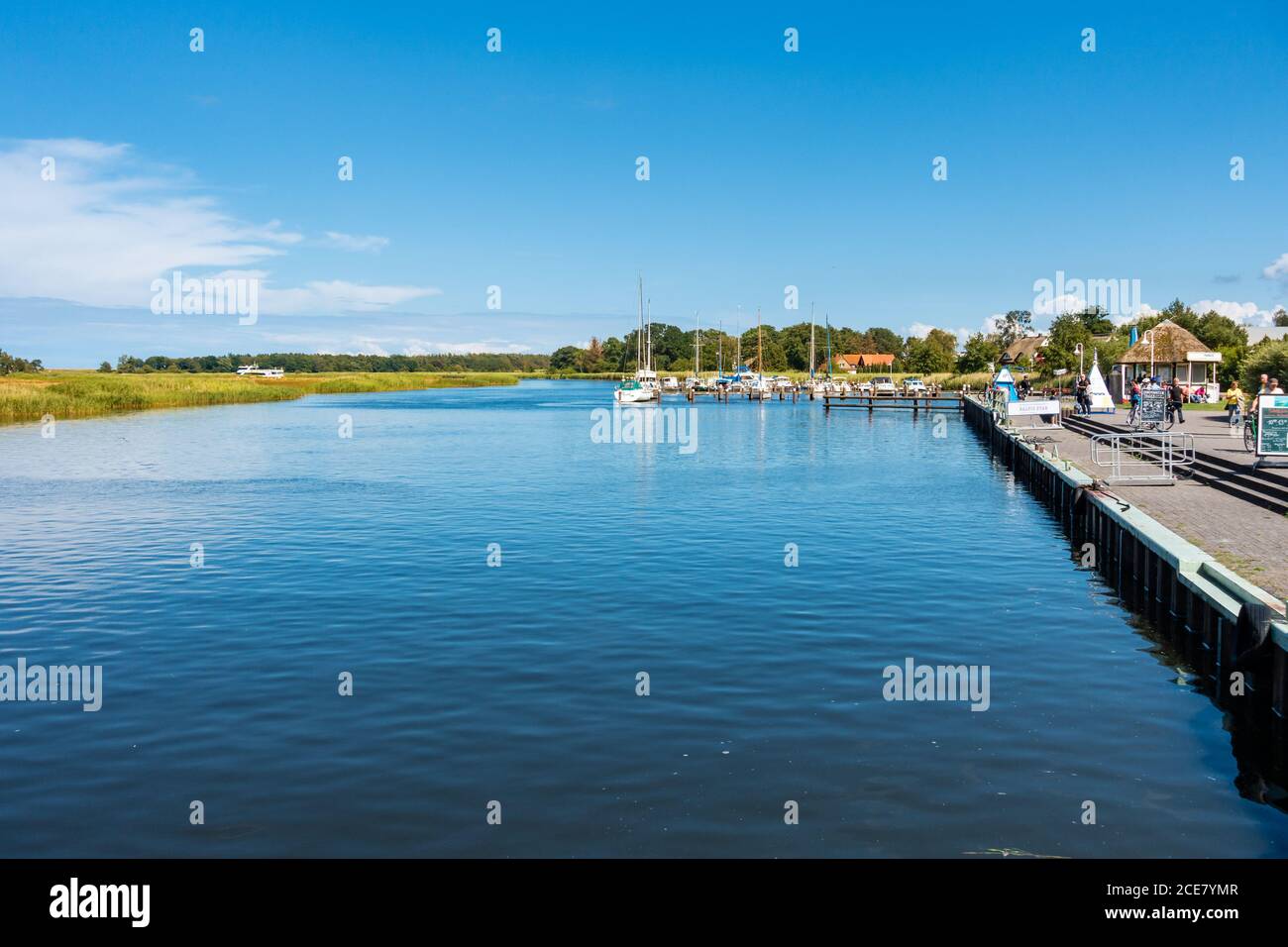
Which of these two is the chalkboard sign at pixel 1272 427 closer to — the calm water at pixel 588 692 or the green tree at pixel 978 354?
the calm water at pixel 588 692

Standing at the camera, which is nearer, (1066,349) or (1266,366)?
(1266,366)

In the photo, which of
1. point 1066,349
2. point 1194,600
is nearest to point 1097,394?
point 1194,600

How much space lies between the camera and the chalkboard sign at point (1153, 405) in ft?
121

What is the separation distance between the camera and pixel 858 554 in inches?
989

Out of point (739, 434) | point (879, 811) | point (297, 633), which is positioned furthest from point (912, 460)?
point (879, 811)

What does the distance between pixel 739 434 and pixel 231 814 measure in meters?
65.0

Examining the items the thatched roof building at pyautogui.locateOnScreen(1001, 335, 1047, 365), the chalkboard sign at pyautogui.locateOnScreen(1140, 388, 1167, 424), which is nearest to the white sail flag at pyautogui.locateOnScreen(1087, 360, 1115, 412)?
the chalkboard sign at pyautogui.locateOnScreen(1140, 388, 1167, 424)

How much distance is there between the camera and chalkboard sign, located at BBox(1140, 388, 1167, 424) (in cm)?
3700

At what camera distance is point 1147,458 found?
32.9 meters

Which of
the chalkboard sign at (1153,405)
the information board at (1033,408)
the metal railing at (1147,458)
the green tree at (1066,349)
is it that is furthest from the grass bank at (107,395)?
the green tree at (1066,349)

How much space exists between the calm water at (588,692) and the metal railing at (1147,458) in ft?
8.46

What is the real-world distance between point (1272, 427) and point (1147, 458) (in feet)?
26.2

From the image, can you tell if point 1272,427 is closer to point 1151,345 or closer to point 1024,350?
point 1151,345

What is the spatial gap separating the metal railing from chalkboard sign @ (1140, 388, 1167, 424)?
1154 mm
